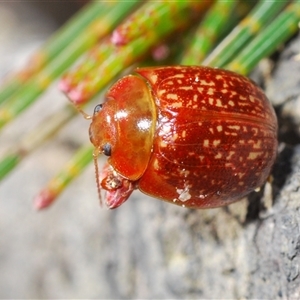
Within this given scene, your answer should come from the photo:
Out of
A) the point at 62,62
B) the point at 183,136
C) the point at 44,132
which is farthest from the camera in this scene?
the point at 44,132

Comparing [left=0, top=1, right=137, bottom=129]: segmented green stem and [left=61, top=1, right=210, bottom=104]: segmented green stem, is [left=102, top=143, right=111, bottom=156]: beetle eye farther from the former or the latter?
[left=0, top=1, right=137, bottom=129]: segmented green stem

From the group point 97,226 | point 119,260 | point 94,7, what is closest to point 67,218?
point 97,226

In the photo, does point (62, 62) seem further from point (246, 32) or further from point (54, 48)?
point (246, 32)

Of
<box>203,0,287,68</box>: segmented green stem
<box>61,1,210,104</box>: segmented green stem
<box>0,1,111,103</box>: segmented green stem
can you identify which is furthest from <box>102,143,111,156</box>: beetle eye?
<box>0,1,111,103</box>: segmented green stem

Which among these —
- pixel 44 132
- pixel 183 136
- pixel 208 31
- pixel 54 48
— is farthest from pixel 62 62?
pixel 183 136

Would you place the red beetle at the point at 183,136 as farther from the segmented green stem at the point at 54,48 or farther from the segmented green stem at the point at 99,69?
the segmented green stem at the point at 54,48

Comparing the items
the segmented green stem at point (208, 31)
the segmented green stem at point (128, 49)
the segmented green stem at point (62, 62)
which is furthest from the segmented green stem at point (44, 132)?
the segmented green stem at point (208, 31)

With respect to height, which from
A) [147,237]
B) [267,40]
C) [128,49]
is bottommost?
[147,237]

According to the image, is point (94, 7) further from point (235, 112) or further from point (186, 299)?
point (186, 299)
